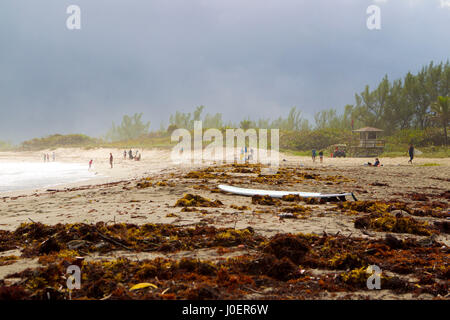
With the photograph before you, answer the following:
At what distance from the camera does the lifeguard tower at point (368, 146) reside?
3630 centimetres

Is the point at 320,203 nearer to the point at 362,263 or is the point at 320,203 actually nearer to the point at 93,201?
the point at 362,263

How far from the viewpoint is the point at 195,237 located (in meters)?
4.71

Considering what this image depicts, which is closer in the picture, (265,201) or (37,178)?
(265,201)

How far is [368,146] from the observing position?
121ft

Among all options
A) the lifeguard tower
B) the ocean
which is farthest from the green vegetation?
the ocean

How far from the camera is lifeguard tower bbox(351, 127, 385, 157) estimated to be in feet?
119

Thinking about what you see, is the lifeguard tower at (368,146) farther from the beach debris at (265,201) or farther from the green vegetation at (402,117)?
the beach debris at (265,201)

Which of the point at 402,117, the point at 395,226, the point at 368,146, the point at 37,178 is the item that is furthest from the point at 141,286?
the point at 402,117

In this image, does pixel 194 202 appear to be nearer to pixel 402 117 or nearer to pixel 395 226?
pixel 395 226

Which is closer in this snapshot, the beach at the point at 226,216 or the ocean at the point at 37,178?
the beach at the point at 226,216

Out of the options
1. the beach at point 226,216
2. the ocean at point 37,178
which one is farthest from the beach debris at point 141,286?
the ocean at point 37,178

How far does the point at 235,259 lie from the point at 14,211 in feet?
23.5
